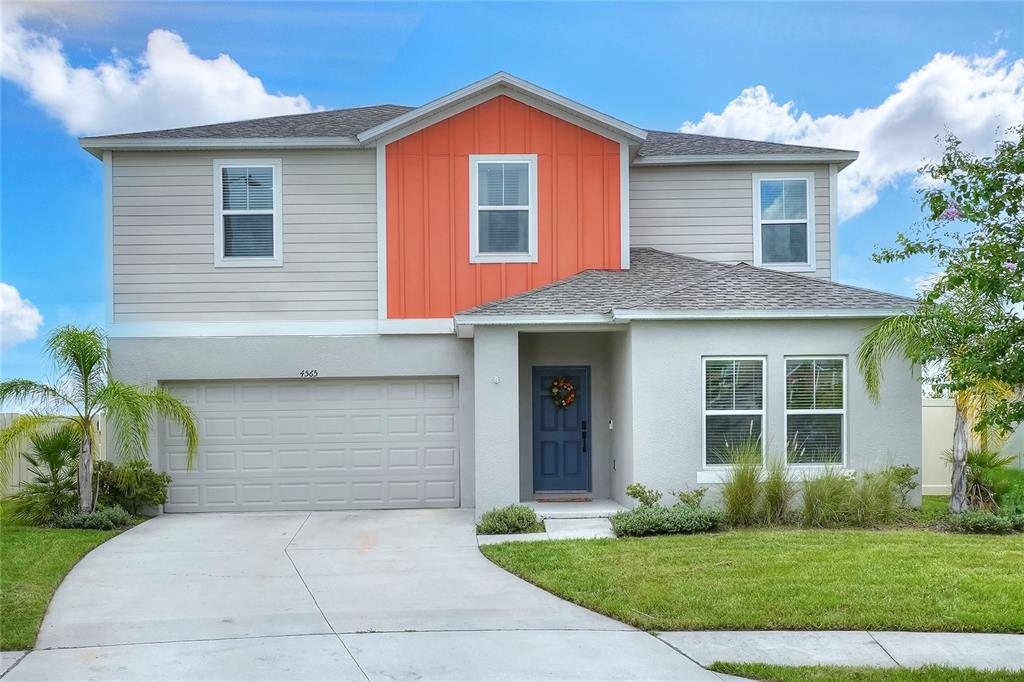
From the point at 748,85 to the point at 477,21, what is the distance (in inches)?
211

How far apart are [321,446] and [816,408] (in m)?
7.83

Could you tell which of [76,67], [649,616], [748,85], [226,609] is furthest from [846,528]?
[76,67]

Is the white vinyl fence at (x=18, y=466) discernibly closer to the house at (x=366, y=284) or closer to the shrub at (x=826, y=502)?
the house at (x=366, y=284)

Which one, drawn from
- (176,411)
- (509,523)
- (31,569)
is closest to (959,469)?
(509,523)

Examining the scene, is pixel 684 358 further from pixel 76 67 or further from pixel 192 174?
pixel 76 67

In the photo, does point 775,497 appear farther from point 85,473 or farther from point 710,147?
point 85,473

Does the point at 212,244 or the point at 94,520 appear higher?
the point at 212,244

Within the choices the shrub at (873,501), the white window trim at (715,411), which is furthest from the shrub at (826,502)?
the white window trim at (715,411)

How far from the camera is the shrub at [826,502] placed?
1172cm

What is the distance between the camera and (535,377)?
14.8 meters

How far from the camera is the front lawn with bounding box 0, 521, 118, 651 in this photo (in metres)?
7.61

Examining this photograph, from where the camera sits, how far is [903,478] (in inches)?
484

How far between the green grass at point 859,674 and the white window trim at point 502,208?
9030mm

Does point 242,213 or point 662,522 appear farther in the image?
point 242,213
